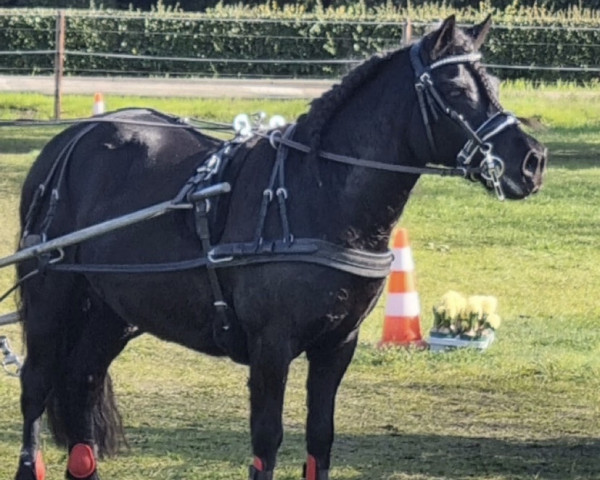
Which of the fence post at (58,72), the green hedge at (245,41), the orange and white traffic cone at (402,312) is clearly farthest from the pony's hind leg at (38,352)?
the green hedge at (245,41)

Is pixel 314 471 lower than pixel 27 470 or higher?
higher

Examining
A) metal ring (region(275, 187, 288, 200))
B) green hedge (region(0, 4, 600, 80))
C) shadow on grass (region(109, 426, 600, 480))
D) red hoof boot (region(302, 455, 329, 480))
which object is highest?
metal ring (region(275, 187, 288, 200))

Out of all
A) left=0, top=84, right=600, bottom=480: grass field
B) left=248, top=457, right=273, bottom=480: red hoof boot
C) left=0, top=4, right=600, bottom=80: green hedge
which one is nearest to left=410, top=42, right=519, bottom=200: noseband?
left=0, top=84, right=600, bottom=480: grass field

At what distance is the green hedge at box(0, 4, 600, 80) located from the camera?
94.8 feet

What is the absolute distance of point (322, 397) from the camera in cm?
550

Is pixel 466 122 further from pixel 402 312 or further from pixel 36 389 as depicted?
pixel 402 312

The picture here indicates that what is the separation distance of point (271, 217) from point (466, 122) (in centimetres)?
86

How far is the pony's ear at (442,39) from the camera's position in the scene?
4977mm

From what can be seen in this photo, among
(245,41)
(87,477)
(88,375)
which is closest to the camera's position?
(87,477)

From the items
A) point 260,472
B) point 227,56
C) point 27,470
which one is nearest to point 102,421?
point 27,470

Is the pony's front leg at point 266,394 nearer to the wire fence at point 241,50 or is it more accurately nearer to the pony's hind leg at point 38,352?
the pony's hind leg at point 38,352

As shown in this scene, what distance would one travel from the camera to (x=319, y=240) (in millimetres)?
5125

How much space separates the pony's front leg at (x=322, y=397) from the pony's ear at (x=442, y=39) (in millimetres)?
1186

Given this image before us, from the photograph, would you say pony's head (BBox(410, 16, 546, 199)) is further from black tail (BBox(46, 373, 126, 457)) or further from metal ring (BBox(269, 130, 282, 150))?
black tail (BBox(46, 373, 126, 457))
